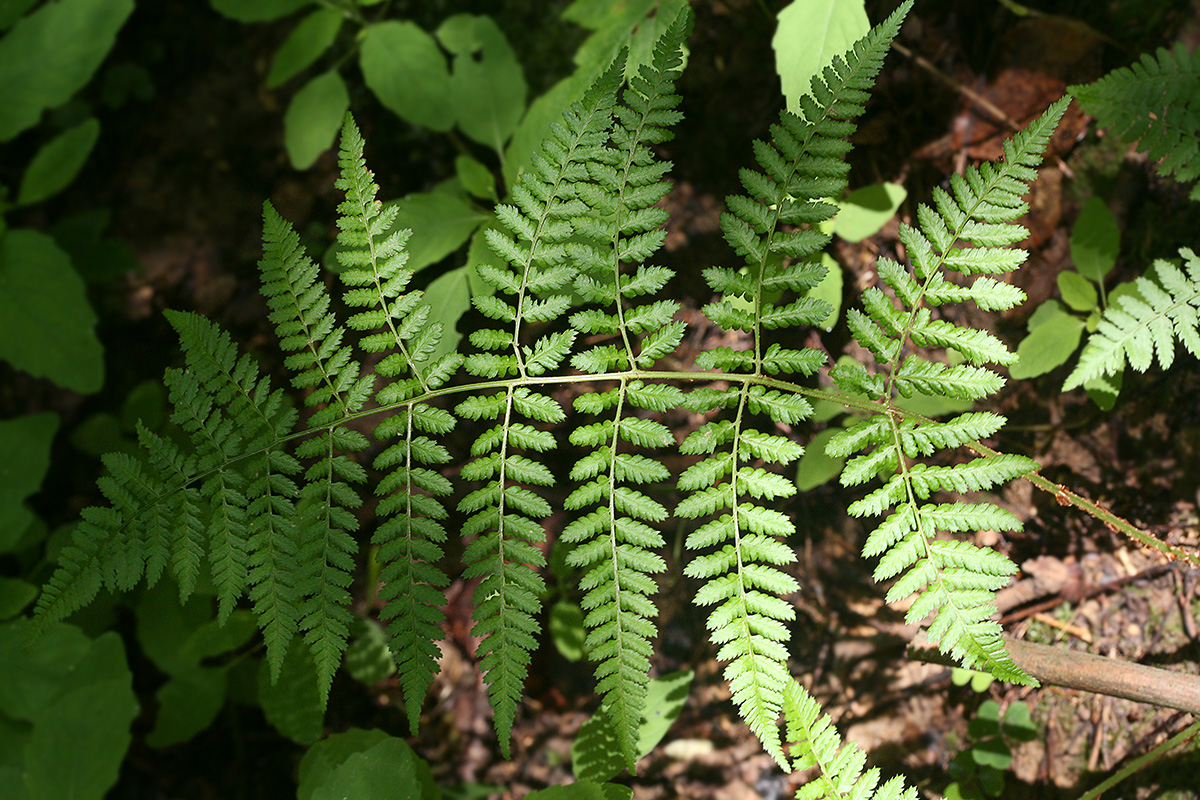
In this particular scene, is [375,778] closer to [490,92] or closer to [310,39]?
[490,92]

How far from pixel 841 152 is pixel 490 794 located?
8.95 feet

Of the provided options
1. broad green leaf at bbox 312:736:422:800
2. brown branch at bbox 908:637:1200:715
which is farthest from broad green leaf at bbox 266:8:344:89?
brown branch at bbox 908:637:1200:715

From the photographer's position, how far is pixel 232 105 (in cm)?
349

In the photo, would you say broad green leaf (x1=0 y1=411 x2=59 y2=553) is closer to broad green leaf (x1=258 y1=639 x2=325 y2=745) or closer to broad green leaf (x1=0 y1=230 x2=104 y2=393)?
broad green leaf (x1=0 y1=230 x2=104 y2=393)

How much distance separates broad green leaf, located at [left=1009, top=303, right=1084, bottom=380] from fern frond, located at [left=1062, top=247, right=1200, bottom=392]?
1.17 ft

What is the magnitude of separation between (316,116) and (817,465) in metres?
2.36

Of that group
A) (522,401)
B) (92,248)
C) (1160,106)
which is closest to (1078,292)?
(1160,106)

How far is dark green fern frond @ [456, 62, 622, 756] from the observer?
160 centimetres

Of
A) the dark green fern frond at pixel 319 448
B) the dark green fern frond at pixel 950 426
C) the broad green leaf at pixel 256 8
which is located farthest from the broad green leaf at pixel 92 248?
the dark green fern frond at pixel 950 426

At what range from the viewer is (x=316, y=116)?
9.26ft

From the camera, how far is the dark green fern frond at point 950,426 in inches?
57.6

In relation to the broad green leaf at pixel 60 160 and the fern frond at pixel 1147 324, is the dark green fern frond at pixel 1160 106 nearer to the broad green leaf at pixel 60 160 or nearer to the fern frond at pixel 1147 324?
the fern frond at pixel 1147 324

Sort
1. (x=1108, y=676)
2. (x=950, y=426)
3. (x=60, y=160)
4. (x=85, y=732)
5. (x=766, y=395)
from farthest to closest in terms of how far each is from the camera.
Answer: (x=60, y=160)
(x=85, y=732)
(x=1108, y=676)
(x=766, y=395)
(x=950, y=426)

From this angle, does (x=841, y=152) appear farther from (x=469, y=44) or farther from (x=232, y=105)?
(x=232, y=105)
